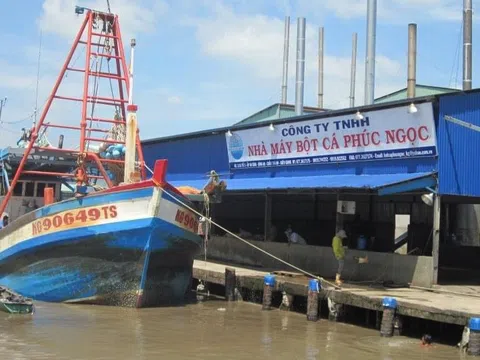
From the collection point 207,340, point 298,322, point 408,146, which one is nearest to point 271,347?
point 207,340

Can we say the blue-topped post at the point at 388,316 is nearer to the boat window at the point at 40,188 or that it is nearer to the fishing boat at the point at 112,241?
the fishing boat at the point at 112,241

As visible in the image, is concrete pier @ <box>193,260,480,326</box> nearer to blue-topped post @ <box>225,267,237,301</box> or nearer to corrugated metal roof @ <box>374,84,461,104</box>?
blue-topped post @ <box>225,267,237,301</box>

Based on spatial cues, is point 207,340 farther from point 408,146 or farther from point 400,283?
point 408,146

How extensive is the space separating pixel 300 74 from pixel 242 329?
22.2m

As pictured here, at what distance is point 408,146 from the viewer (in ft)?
52.4

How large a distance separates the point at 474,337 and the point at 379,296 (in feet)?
8.80

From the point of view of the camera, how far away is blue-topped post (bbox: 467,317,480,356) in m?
10.3

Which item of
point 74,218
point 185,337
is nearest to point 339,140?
point 74,218

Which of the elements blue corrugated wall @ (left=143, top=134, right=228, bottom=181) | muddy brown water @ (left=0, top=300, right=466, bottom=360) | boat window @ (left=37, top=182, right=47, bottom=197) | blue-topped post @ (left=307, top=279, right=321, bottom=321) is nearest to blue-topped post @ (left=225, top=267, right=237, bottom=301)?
muddy brown water @ (left=0, top=300, right=466, bottom=360)

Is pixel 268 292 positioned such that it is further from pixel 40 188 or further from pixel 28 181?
pixel 28 181

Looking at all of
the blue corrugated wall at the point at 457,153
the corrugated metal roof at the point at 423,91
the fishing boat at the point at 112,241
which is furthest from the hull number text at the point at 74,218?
the corrugated metal roof at the point at 423,91

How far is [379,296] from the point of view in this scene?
42.3 ft

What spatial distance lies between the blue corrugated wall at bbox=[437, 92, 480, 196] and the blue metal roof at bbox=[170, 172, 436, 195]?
430 mm

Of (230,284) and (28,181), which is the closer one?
(230,284)
